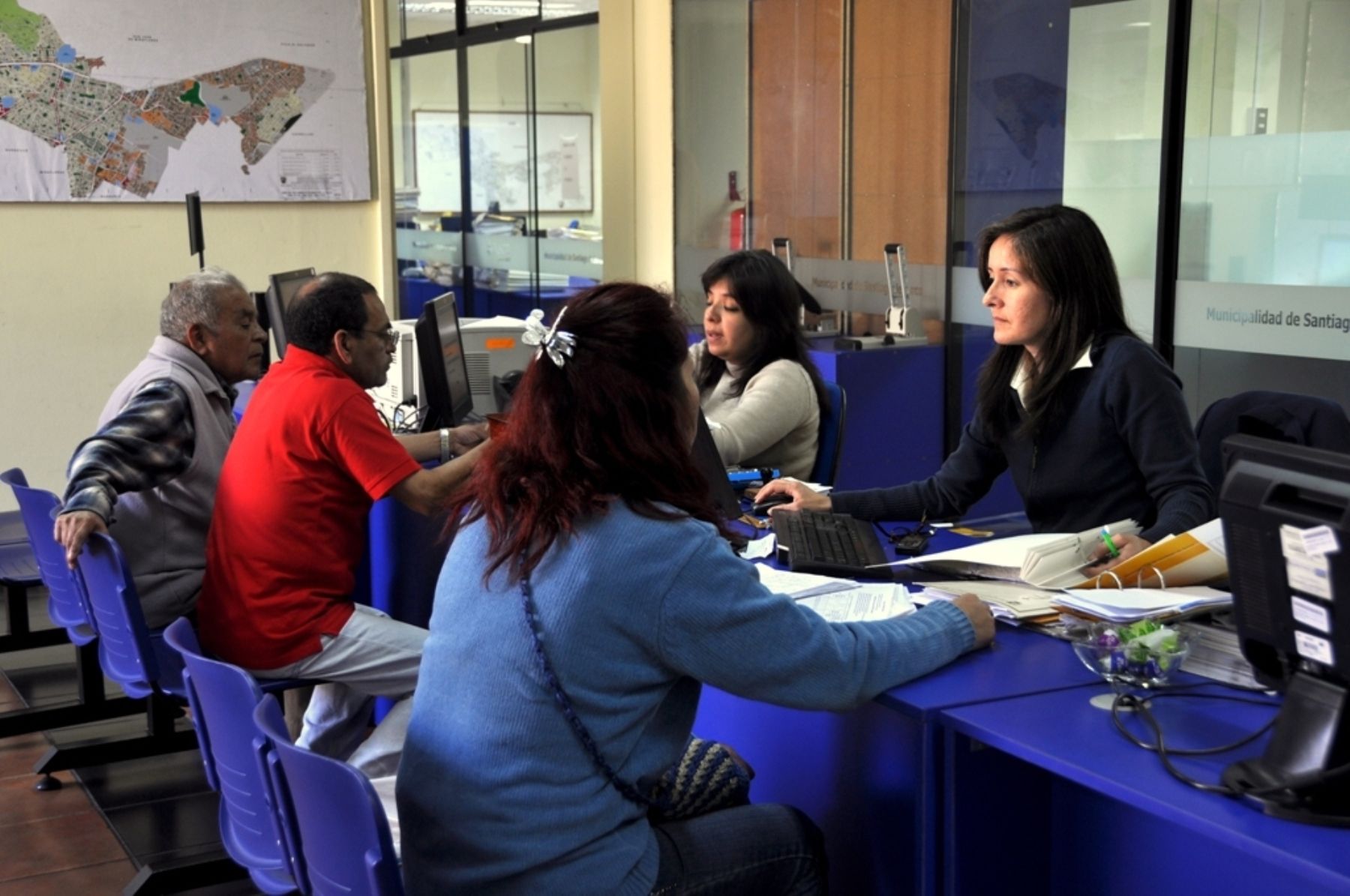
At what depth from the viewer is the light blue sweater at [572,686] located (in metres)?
1.58

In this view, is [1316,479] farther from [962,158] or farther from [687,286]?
[687,286]

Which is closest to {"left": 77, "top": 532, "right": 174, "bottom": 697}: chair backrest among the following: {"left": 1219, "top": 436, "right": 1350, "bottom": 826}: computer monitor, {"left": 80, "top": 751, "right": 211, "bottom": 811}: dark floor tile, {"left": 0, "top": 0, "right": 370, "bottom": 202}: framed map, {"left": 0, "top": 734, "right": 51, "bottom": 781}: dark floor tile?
{"left": 80, "top": 751, "right": 211, "bottom": 811}: dark floor tile

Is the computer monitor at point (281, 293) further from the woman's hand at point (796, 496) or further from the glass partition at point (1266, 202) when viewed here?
the glass partition at point (1266, 202)

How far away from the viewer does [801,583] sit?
218 centimetres

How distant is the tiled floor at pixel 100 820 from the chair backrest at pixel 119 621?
38cm

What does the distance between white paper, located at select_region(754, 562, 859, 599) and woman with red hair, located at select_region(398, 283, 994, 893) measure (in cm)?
37

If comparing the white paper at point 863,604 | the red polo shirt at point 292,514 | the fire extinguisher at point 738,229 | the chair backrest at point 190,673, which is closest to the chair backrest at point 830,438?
the red polo shirt at point 292,514

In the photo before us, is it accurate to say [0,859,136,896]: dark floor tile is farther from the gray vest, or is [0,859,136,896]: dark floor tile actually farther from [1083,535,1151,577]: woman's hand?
[1083,535,1151,577]: woman's hand

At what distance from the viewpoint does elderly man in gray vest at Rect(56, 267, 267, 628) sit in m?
2.97

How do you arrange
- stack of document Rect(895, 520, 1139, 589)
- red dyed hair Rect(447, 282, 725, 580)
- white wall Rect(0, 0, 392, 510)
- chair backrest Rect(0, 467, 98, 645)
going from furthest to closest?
white wall Rect(0, 0, 392, 510) < chair backrest Rect(0, 467, 98, 645) < stack of document Rect(895, 520, 1139, 589) < red dyed hair Rect(447, 282, 725, 580)

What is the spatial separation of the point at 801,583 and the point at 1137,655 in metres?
0.56

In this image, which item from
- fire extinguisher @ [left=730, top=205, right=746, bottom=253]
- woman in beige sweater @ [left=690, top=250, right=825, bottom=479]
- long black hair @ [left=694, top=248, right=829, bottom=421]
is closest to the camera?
woman in beige sweater @ [left=690, top=250, right=825, bottom=479]

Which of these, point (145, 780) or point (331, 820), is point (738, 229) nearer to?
point (145, 780)

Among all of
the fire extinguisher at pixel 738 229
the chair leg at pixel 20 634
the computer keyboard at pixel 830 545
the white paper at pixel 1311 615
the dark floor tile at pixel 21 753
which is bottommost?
the dark floor tile at pixel 21 753
